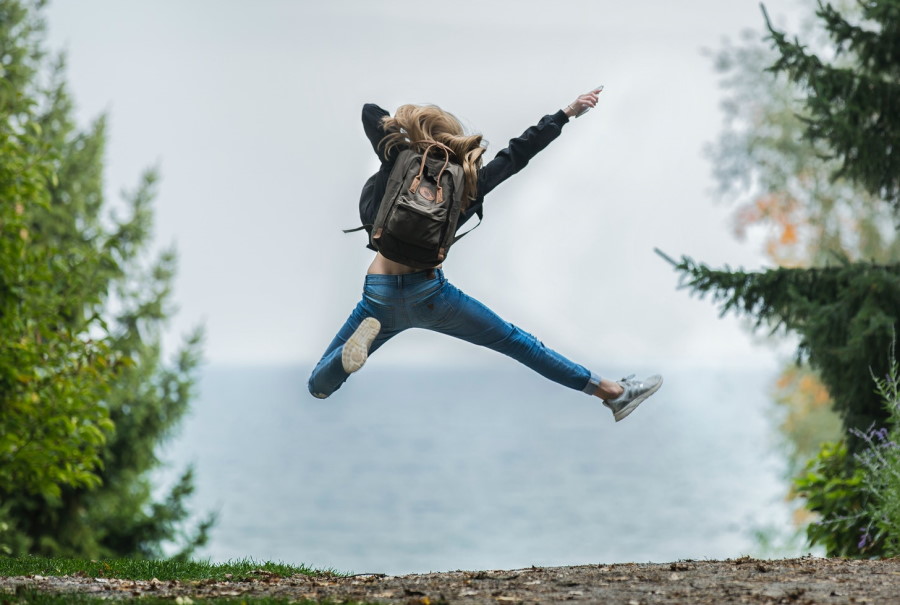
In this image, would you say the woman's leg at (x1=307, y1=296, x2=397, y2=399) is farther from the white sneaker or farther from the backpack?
the white sneaker

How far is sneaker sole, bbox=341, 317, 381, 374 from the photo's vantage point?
5223 mm

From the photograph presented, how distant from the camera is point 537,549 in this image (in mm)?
51969

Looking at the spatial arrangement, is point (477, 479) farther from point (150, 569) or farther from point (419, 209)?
point (419, 209)

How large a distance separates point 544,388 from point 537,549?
99.4 metres

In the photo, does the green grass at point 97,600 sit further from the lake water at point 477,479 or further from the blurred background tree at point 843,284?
the lake water at point 477,479

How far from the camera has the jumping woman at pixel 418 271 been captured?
534 centimetres

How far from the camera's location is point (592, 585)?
16.5 ft

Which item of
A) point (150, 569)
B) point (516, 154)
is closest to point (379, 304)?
point (516, 154)

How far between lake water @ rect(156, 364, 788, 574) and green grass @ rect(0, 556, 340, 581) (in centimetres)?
934

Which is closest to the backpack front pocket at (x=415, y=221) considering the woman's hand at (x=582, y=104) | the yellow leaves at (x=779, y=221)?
the woman's hand at (x=582, y=104)

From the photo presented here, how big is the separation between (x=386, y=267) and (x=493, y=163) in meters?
0.83

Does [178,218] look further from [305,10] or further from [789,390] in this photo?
[789,390]

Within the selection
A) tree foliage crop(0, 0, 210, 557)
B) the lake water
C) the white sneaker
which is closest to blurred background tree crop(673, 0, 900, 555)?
the white sneaker

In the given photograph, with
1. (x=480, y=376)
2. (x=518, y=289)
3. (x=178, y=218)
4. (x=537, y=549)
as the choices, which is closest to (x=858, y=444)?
(x=537, y=549)
